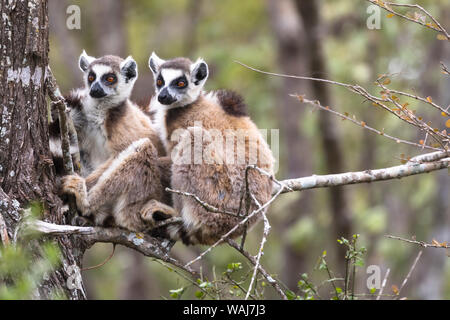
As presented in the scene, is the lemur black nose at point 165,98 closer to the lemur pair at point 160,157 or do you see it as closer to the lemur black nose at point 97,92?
the lemur pair at point 160,157

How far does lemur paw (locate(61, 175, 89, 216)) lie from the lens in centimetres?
558

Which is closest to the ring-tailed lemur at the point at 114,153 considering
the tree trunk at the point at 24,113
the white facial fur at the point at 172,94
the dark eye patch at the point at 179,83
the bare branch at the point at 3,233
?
the white facial fur at the point at 172,94

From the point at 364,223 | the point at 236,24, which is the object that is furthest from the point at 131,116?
the point at 236,24

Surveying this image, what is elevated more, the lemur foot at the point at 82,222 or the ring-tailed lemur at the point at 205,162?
the ring-tailed lemur at the point at 205,162

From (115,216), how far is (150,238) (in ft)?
1.36

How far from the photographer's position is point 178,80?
6980 mm

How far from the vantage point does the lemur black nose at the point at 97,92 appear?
6.39m

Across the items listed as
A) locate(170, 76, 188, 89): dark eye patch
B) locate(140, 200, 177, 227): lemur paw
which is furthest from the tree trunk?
locate(170, 76, 188, 89): dark eye patch

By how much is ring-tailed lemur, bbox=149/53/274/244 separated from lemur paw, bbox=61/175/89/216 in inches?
35.8

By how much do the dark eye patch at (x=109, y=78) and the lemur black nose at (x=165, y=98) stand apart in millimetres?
546

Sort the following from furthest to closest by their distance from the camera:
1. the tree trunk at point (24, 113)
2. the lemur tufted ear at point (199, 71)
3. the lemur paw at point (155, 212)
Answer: the lemur tufted ear at point (199, 71) < the lemur paw at point (155, 212) < the tree trunk at point (24, 113)

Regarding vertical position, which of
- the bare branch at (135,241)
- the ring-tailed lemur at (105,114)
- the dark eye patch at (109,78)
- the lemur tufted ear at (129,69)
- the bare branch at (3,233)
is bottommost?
the bare branch at (135,241)

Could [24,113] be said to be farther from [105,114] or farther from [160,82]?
[160,82]

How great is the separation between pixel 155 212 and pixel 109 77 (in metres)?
1.70
